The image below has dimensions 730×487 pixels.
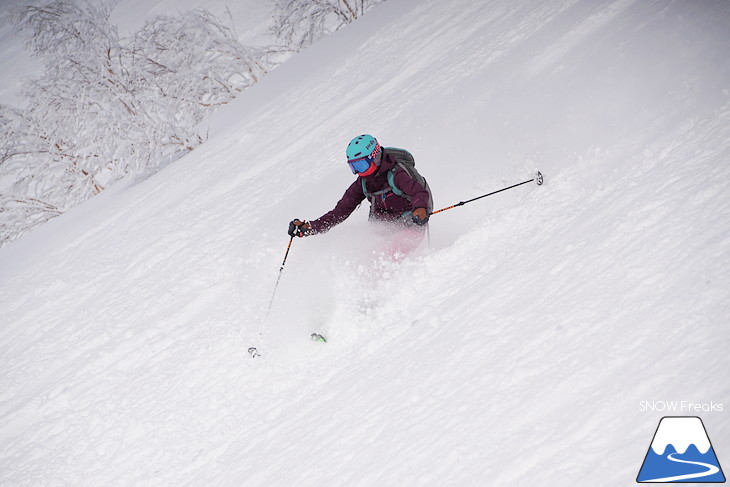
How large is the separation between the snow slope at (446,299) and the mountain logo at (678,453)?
2.1 inches

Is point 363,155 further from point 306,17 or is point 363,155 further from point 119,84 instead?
point 119,84

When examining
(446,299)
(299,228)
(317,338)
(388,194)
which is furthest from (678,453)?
(299,228)

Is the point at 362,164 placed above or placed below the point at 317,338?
above

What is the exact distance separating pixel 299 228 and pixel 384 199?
970mm

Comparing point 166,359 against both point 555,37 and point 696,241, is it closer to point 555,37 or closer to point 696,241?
point 696,241

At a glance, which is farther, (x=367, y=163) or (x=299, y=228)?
(x=299, y=228)

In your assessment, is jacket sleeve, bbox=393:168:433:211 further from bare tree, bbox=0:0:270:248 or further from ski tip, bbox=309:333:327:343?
bare tree, bbox=0:0:270:248

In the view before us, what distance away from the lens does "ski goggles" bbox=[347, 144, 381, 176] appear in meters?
4.13

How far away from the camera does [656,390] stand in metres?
1.72

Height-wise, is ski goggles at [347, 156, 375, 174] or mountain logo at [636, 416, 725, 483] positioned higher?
ski goggles at [347, 156, 375, 174]

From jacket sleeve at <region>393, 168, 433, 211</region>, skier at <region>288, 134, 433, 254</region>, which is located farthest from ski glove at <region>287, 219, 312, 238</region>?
jacket sleeve at <region>393, 168, 433, 211</region>

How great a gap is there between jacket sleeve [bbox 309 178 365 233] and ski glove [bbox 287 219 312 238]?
0.19 feet

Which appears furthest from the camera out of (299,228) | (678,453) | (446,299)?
(299,228)

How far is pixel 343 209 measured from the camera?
480 centimetres
